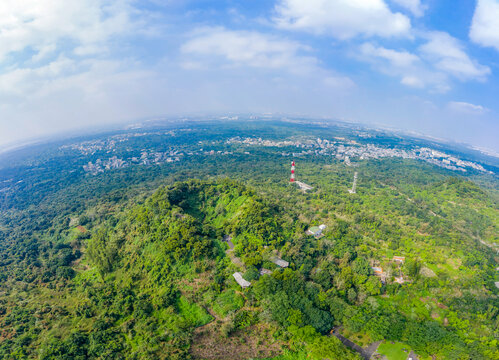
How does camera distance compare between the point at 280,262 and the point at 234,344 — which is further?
the point at 280,262

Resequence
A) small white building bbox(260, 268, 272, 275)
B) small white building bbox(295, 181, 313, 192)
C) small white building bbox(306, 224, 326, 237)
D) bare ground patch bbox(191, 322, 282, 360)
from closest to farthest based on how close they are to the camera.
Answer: bare ground patch bbox(191, 322, 282, 360) < small white building bbox(260, 268, 272, 275) < small white building bbox(306, 224, 326, 237) < small white building bbox(295, 181, 313, 192)

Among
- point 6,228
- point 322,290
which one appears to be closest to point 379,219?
point 322,290

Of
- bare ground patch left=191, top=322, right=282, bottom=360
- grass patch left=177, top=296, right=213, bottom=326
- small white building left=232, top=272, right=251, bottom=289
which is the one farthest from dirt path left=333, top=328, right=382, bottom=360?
grass patch left=177, top=296, right=213, bottom=326

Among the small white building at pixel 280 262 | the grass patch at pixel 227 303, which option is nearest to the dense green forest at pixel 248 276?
the grass patch at pixel 227 303

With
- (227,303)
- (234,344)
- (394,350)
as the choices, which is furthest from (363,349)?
(227,303)

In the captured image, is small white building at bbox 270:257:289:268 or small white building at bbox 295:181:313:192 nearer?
small white building at bbox 270:257:289:268

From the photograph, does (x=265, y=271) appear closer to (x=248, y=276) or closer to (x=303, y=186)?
(x=248, y=276)

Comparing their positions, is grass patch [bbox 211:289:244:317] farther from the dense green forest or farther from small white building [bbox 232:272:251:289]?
small white building [bbox 232:272:251:289]
